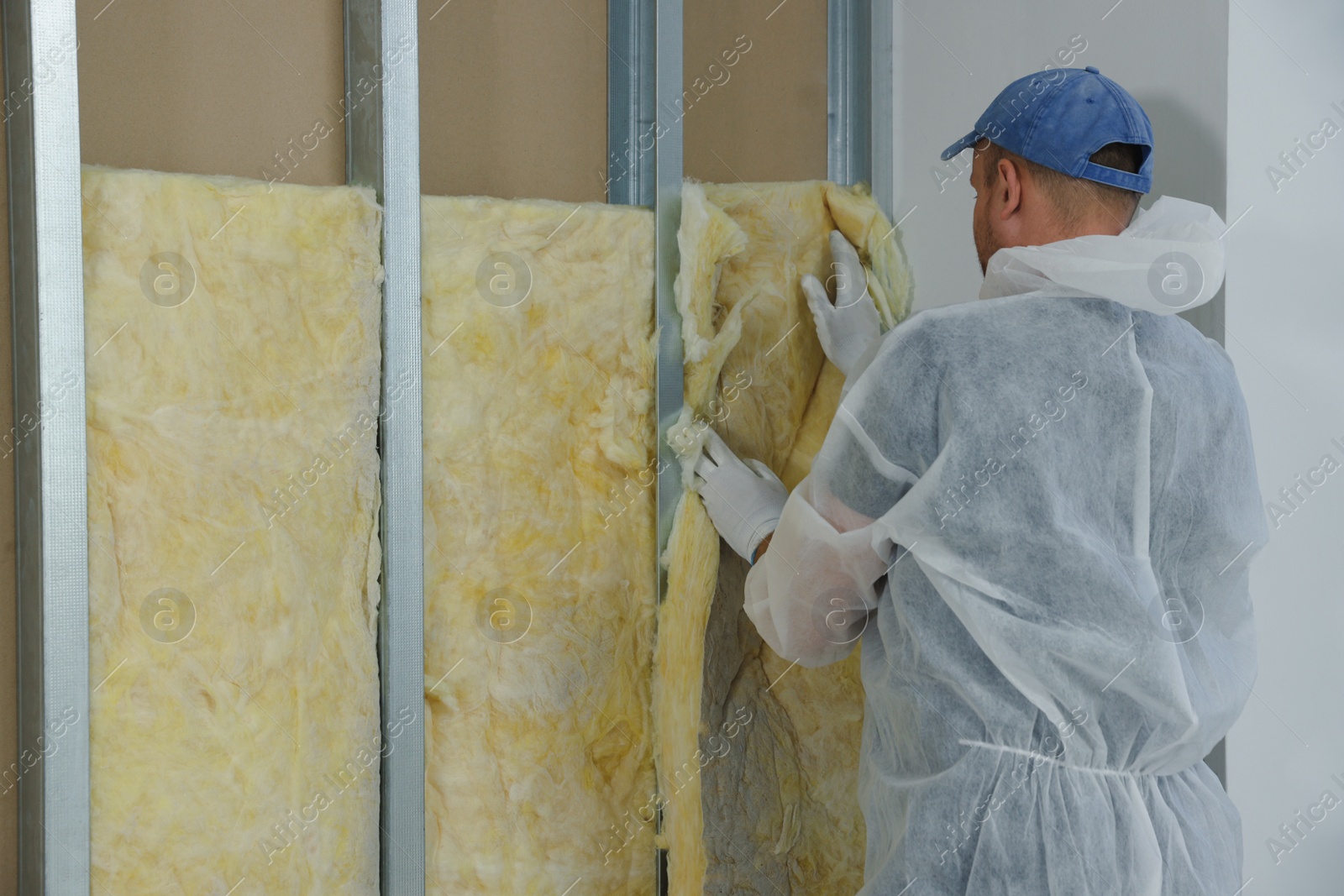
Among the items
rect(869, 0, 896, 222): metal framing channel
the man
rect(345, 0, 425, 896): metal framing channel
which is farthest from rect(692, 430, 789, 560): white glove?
rect(869, 0, 896, 222): metal framing channel

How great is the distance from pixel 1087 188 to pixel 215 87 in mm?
1210

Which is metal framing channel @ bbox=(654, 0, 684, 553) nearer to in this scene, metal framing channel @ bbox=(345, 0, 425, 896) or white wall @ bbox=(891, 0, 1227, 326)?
metal framing channel @ bbox=(345, 0, 425, 896)

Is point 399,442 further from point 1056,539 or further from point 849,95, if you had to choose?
point 849,95

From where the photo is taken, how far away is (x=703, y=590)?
1.78 meters

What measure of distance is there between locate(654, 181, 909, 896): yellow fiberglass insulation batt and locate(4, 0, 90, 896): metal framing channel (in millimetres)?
860

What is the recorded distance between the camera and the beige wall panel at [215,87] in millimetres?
1462

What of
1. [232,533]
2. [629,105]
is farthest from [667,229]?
[232,533]

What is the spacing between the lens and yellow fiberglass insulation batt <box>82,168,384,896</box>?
4.74 feet

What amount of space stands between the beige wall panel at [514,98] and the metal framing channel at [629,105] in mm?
13

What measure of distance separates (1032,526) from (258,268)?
3.63ft

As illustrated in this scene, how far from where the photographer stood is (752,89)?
6.56ft

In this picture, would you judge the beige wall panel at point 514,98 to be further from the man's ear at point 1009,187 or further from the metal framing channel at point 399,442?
the man's ear at point 1009,187

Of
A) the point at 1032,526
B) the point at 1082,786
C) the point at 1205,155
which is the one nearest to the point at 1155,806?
the point at 1082,786

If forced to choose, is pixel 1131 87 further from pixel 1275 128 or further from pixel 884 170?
pixel 884 170
